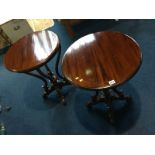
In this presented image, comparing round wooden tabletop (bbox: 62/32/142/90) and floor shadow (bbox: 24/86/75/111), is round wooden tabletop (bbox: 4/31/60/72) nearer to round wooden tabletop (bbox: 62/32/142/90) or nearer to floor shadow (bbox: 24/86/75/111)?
round wooden tabletop (bbox: 62/32/142/90)

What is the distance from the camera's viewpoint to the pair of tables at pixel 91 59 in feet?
5.56

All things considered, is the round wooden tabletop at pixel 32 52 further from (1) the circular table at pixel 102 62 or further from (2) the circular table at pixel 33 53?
(1) the circular table at pixel 102 62

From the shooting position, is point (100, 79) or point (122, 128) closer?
point (100, 79)

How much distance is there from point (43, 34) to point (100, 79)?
38.5 inches

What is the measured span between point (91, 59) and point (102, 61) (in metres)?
0.10

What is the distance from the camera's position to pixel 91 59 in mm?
1890

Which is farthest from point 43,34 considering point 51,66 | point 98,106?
point 98,106

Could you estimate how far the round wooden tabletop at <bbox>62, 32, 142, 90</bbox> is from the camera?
168 cm

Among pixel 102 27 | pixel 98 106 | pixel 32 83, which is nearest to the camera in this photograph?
pixel 98 106

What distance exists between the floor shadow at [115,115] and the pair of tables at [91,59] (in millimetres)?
80

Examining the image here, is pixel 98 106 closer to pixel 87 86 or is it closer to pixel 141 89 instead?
pixel 141 89

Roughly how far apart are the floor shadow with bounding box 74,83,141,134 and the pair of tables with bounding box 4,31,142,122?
80 millimetres

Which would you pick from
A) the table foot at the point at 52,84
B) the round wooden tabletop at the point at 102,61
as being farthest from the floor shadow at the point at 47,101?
the round wooden tabletop at the point at 102,61
